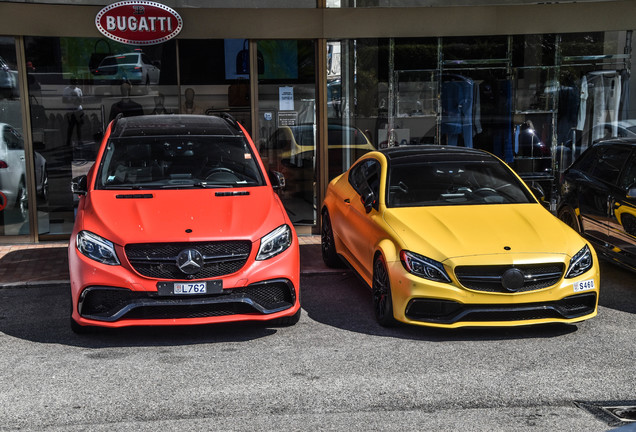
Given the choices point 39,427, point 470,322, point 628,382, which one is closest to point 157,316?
point 39,427

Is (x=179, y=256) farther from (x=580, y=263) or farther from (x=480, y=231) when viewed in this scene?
(x=580, y=263)

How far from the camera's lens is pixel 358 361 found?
6312 millimetres

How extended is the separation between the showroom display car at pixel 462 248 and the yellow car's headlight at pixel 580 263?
0.04 feet

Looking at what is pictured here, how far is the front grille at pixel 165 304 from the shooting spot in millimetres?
6496

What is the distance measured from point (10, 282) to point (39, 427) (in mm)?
4670

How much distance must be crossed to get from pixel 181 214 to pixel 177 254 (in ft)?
1.82

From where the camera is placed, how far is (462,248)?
22.9ft

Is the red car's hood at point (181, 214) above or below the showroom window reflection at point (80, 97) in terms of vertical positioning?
below

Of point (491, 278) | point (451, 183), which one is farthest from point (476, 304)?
point (451, 183)

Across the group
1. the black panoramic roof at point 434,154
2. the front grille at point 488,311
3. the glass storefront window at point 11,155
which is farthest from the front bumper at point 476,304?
the glass storefront window at point 11,155

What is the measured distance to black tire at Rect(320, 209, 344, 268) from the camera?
31.6 ft

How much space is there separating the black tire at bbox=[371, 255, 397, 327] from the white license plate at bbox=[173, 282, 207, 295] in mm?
1684

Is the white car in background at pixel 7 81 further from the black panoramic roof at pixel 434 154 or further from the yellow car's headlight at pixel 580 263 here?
the yellow car's headlight at pixel 580 263

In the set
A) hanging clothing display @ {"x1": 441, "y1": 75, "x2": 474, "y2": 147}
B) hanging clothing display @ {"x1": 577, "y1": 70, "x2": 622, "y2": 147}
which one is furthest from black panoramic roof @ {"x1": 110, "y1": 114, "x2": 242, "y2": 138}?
hanging clothing display @ {"x1": 577, "y1": 70, "x2": 622, "y2": 147}
